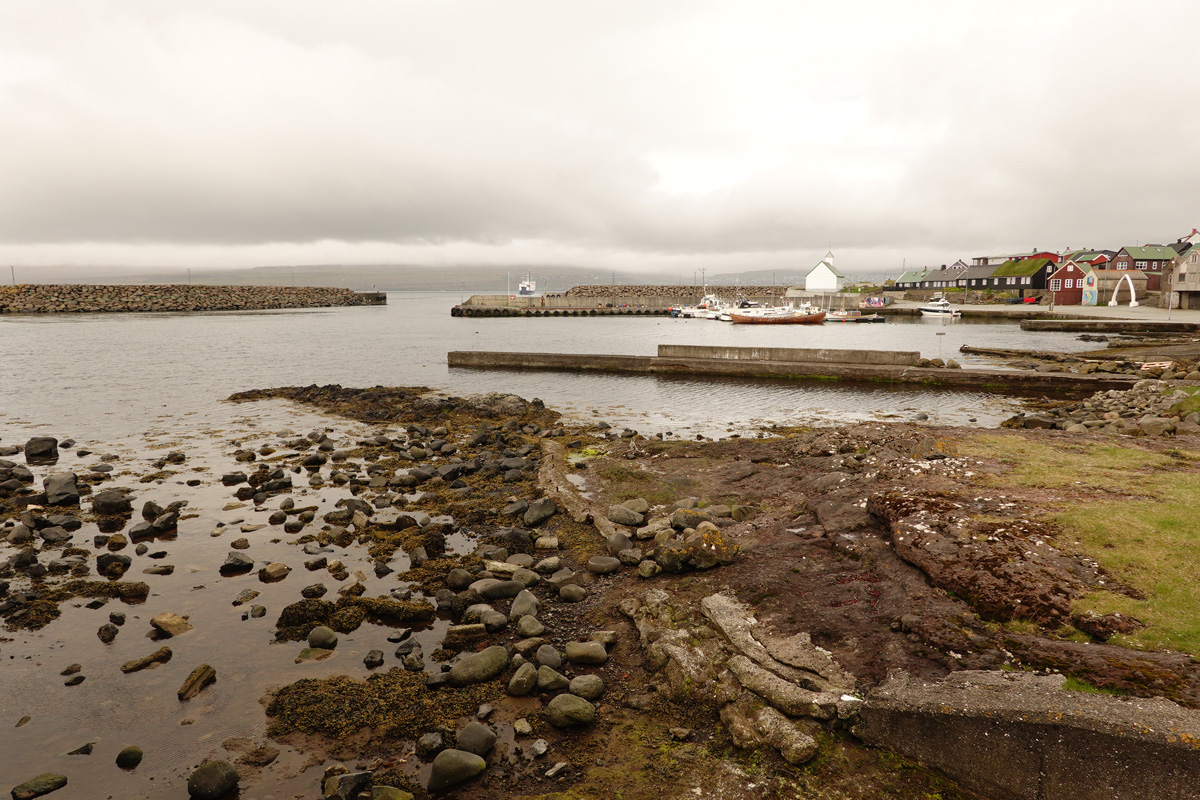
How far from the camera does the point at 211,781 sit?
522 centimetres

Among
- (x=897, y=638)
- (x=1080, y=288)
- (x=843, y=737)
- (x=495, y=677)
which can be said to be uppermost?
(x=1080, y=288)

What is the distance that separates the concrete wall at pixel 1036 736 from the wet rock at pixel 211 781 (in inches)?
211

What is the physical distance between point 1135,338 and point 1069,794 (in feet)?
203

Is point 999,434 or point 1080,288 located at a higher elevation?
point 1080,288

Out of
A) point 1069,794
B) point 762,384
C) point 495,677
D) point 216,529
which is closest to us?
point 1069,794

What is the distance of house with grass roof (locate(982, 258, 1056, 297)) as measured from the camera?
4473 inches

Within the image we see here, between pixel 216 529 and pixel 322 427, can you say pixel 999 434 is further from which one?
pixel 322 427

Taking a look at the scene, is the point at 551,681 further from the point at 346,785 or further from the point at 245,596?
the point at 245,596

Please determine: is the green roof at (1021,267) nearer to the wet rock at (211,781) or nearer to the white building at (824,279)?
the white building at (824,279)

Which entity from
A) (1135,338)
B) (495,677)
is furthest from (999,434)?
(1135,338)

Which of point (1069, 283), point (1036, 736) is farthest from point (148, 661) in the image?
point (1069, 283)

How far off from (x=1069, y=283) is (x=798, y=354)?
93.3m

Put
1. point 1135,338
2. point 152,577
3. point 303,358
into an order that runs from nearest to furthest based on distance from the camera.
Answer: point 152,577 < point 303,358 < point 1135,338

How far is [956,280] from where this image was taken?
14225 cm
